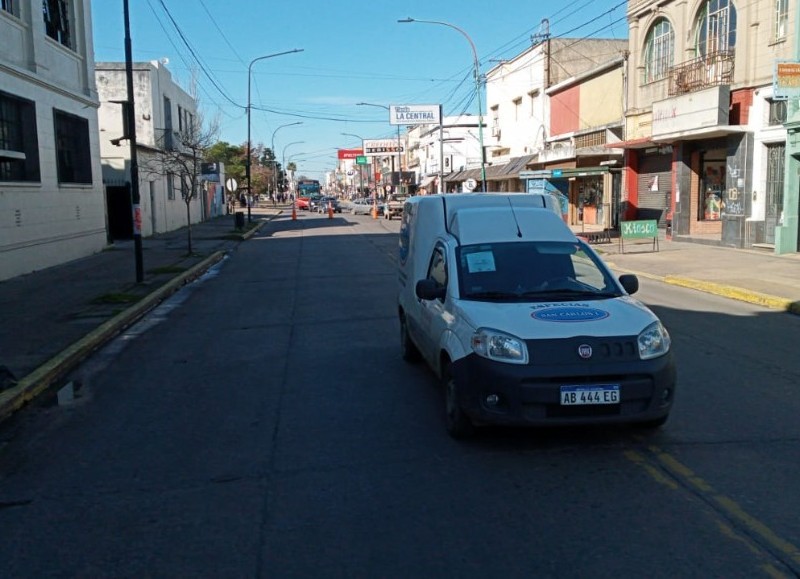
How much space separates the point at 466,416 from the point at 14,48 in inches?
718

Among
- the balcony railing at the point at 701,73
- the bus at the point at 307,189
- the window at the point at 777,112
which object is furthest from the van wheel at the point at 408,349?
the bus at the point at 307,189

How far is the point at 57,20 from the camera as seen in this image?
2261cm

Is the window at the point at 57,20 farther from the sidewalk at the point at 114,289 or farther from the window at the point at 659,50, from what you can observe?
the window at the point at 659,50

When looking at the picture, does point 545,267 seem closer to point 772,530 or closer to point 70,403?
point 772,530

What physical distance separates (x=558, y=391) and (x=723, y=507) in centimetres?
128

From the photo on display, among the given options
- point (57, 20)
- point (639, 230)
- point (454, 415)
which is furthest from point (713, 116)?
point (57, 20)

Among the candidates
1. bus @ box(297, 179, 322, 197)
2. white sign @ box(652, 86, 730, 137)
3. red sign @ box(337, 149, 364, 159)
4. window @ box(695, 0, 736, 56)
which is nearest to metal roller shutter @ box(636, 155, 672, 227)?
white sign @ box(652, 86, 730, 137)

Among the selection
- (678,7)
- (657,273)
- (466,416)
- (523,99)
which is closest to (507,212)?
(466,416)

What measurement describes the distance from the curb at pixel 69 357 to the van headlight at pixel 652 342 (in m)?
5.83

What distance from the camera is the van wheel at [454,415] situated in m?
5.89

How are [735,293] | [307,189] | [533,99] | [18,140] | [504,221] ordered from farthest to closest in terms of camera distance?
1. [307,189]
2. [533,99]
3. [18,140]
4. [735,293]
5. [504,221]

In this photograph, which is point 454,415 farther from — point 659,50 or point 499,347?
point 659,50

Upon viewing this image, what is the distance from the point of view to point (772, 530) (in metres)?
4.31

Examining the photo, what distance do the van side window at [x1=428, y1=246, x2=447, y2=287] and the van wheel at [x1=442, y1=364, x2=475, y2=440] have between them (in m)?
1.09
